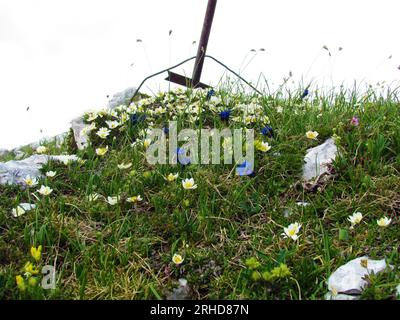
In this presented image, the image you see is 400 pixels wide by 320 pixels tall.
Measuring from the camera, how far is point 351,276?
2.49 meters

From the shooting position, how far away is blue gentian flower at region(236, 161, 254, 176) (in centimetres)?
350

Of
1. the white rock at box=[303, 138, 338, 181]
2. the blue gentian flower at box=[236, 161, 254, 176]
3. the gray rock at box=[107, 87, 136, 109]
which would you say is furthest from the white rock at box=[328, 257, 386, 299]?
the gray rock at box=[107, 87, 136, 109]

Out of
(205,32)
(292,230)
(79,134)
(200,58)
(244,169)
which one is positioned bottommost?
(79,134)

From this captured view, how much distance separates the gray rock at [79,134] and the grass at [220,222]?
46 cm

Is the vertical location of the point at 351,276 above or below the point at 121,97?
above

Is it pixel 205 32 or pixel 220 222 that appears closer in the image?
pixel 220 222

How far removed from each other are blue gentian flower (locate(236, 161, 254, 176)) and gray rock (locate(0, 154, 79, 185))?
1.36 metres

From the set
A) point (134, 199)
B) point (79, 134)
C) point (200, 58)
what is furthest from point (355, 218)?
point (79, 134)

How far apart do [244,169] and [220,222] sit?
0.52 metres

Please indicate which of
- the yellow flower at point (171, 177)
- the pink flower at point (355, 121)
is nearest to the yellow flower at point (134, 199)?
the yellow flower at point (171, 177)

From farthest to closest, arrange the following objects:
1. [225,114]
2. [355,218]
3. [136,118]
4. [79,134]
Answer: [79,134] < [136,118] < [225,114] < [355,218]

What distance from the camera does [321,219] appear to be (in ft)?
10.2

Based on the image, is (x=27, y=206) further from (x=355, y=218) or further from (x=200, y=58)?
(x=200, y=58)
